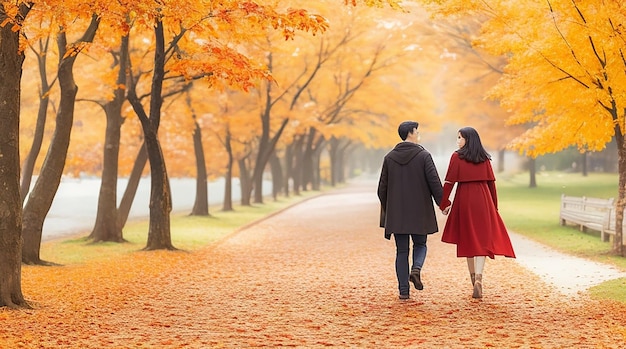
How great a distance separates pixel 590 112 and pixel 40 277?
1020 centimetres

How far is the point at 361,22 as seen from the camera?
106 feet

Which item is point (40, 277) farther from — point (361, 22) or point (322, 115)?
point (322, 115)

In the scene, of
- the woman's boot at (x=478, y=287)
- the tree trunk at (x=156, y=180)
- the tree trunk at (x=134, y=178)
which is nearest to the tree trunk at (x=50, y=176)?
the tree trunk at (x=156, y=180)

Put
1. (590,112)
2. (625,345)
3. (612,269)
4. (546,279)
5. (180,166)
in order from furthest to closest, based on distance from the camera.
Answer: (180,166) < (590,112) < (612,269) < (546,279) < (625,345)

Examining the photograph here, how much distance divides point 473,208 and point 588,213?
39.4ft

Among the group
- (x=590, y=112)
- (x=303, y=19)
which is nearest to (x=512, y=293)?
(x=303, y=19)

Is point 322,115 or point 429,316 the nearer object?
point 429,316

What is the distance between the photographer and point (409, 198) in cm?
957

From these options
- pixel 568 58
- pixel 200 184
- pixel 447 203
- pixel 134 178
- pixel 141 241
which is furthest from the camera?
pixel 200 184

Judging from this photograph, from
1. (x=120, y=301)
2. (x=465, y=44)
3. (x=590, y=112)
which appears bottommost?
(x=120, y=301)

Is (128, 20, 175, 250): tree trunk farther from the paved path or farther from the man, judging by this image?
the man

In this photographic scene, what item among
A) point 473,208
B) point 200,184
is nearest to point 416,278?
point 473,208

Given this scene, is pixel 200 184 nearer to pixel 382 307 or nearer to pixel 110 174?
pixel 110 174

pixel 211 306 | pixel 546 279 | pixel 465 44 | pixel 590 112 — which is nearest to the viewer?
pixel 211 306
